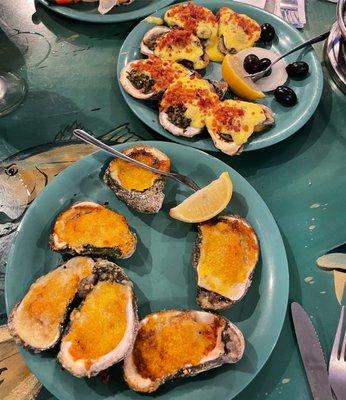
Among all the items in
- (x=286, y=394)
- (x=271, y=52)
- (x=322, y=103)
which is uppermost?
(x=271, y=52)

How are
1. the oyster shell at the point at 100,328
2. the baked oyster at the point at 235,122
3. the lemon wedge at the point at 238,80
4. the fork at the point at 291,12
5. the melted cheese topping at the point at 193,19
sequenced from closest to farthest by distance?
the oyster shell at the point at 100,328
the baked oyster at the point at 235,122
the lemon wedge at the point at 238,80
the melted cheese topping at the point at 193,19
the fork at the point at 291,12

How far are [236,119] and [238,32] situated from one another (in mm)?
396

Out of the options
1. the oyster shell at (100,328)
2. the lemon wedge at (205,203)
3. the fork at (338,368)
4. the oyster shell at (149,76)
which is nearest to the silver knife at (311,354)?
the fork at (338,368)

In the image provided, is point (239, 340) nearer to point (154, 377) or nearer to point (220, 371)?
point (220, 371)

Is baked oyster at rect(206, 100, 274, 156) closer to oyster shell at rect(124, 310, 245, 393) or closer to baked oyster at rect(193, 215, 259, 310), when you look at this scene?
baked oyster at rect(193, 215, 259, 310)

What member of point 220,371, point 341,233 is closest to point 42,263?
point 220,371

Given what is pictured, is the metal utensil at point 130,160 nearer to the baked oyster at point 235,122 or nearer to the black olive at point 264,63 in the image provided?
the baked oyster at point 235,122

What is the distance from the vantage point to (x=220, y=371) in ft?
3.35

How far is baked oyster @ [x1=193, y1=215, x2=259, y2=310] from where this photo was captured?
42.3 inches

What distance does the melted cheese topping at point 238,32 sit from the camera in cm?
157

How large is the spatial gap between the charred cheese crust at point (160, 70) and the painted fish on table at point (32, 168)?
0.59 feet

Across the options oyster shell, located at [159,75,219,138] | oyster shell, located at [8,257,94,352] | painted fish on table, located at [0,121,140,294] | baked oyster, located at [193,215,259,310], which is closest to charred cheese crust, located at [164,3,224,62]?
oyster shell, located at [159,75,219,138]

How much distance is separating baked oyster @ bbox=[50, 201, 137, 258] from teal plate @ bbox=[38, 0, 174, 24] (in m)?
0.78

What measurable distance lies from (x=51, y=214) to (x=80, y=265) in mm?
198
